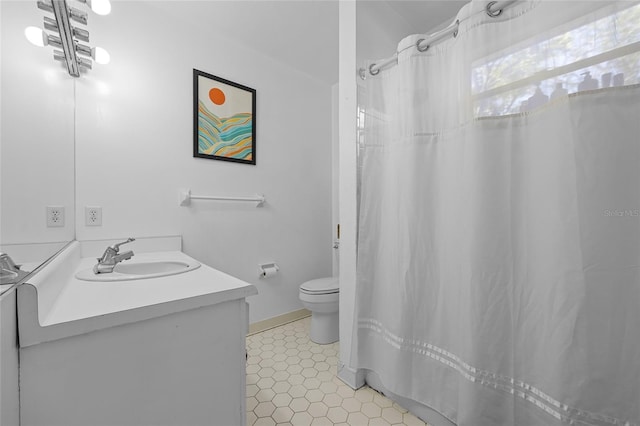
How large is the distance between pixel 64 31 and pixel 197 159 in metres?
0.97

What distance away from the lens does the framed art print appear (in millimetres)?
1902

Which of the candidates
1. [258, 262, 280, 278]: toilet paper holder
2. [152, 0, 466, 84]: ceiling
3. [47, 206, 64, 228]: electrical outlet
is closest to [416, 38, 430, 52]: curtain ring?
[152, 0, 466, 84]: ceiling

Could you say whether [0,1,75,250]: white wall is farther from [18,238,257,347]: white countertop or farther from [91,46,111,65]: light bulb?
[91,46,111,65]: light bulb

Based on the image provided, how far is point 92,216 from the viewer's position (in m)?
1.50

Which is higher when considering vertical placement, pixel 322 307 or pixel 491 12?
pixel 491 12

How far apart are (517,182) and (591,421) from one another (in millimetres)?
756

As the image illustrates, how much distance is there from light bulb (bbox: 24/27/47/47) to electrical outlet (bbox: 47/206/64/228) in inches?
22.2

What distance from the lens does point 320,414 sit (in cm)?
130

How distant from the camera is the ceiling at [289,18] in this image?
5.59 feet

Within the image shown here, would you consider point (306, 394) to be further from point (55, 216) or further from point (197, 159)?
point (197, 159)

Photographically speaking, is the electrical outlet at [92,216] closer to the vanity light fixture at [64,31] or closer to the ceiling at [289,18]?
the vanity light fixture at [64,31]

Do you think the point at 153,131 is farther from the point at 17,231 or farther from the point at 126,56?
the point at 17,231

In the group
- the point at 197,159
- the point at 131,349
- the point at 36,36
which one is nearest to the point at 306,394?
the point at 131,349

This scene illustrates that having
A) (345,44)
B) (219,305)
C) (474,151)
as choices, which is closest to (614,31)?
(474,151)
